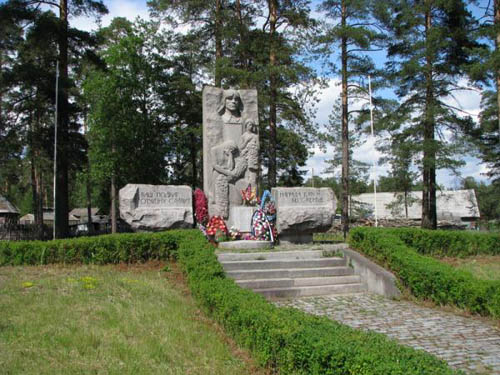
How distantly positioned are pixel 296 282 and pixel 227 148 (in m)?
5.20

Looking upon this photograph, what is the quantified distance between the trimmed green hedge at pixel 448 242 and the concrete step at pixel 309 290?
6.71ft

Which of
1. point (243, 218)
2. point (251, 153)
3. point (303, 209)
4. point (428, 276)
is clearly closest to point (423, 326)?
point (428, 276)

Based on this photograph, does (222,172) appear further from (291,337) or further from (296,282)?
(291,337)

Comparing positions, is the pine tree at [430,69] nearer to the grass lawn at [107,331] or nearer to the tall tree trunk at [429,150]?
the tall tree trunk at [429,150]

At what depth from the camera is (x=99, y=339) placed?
505cm

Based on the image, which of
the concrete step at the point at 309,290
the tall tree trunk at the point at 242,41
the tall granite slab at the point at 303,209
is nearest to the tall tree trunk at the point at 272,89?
the tall tree trunk at the point at 242,41

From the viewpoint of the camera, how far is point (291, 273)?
28.7ft

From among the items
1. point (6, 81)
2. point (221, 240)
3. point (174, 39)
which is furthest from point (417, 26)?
point (6, 81)

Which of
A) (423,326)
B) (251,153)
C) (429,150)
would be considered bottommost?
(423,326)

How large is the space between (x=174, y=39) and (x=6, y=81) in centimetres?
858

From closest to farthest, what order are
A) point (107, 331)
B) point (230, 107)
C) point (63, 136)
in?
point (107, 331) < point (230, 107) < point (63, 136)

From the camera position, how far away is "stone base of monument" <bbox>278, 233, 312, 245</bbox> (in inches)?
462

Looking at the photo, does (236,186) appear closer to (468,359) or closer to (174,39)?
(468,359)

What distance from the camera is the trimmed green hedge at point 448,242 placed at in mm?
10625
